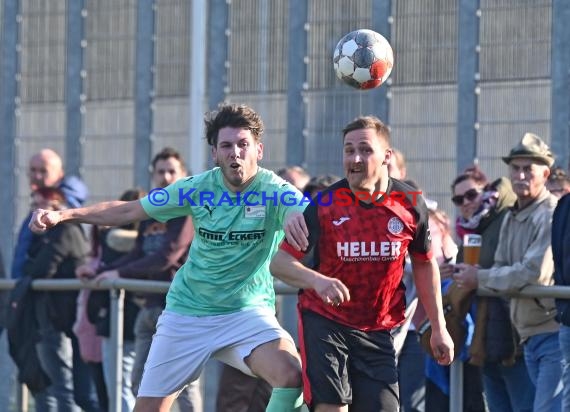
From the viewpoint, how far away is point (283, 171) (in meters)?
11.2

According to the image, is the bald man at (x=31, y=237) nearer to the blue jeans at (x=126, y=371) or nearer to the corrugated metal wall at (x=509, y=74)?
the blue jeans at (x=126, y=371)

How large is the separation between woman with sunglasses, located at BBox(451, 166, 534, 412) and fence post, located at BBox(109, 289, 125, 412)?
254 cm

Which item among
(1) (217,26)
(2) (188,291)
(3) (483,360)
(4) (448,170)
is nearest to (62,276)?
(2) (188,291)

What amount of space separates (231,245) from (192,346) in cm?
64

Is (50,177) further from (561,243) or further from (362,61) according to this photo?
(561,243)

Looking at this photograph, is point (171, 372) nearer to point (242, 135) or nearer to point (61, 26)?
point (242, 135)

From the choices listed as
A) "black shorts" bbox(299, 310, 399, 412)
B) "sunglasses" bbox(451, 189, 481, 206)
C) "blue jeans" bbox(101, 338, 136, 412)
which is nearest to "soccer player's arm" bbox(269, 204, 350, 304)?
"black shorts" bbox(299, 310, 399, 412)

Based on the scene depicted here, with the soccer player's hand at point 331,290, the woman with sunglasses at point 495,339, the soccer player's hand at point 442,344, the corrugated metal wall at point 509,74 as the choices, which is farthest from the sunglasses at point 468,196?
the corrugated metal wall at point 509,74

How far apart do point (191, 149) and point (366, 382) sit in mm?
12713

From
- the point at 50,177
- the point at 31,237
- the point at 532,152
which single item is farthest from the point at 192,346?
the point at 50,177

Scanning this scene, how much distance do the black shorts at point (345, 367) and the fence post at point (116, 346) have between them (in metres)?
2.78

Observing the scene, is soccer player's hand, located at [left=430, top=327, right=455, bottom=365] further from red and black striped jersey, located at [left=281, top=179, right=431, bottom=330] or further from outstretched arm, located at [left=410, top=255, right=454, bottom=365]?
red and black striped jersey, located at [left=281, top=179, right=431, bottom=330]

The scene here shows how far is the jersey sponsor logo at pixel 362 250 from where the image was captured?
25.0 ft

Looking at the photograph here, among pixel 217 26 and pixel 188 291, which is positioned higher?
pixel 217 26
